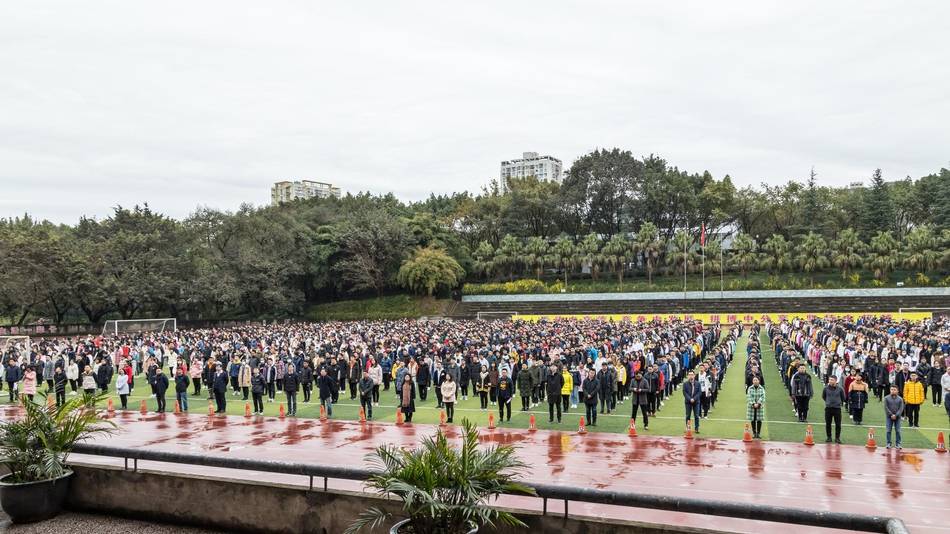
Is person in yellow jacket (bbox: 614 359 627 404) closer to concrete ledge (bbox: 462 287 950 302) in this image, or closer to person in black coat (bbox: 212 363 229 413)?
person in black coat (bbox: 212 363 229 413)

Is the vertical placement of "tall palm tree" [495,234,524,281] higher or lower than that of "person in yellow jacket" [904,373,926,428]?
higher

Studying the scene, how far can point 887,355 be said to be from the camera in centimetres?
1953

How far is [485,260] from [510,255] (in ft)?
9.73

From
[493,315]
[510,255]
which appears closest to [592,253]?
[510,255]

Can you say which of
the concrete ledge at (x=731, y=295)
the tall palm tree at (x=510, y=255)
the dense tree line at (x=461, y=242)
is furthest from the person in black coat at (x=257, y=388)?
the tall palm tree at (x=510, y=255)

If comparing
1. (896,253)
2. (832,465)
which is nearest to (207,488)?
(832,465)

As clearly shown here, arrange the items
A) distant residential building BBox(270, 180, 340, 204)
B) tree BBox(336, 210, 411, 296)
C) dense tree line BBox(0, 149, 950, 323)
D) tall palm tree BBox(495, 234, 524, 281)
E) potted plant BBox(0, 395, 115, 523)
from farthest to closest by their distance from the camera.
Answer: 1. distant residential building BBox(270, 180, 340, 204)
2. tall palm tree BBox(495, 234, 524, 281)
3. tree BBox(336, 210, 411, 296)
4. dense tree line BBox(0, 149, 950, 323)
5. potted plant BBox(0, 395, 115, 523)

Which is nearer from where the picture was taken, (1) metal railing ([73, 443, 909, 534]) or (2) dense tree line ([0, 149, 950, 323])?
(1) metal railing ([73, 443, 909, 534])

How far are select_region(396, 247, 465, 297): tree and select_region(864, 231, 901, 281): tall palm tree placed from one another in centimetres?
3906

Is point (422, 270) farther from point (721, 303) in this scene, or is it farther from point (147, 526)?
point (147, 526)

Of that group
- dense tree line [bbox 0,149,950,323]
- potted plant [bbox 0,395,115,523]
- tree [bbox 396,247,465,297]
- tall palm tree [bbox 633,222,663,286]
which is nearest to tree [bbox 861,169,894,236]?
dense tree line [bbox 0,149,950,323]

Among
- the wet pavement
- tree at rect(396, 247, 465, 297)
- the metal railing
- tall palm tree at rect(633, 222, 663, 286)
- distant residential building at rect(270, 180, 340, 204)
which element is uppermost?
distant residential building at rect(270, 180, 340, 204)

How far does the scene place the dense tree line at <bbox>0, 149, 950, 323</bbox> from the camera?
5409cm

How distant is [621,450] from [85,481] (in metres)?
9.76
